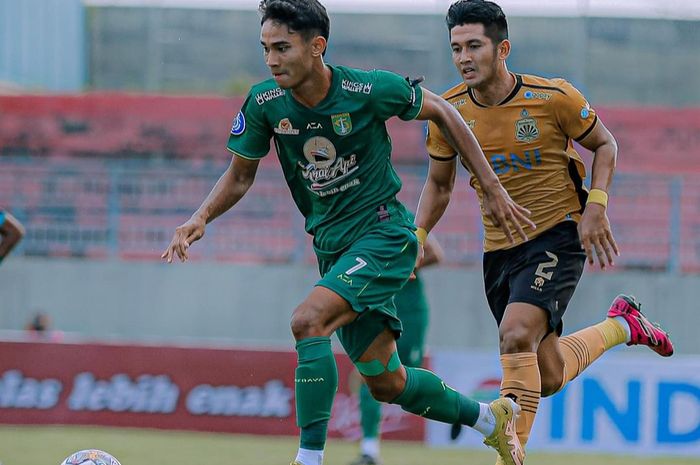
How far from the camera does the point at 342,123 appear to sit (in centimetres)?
584

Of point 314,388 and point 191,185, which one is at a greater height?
point 191,185

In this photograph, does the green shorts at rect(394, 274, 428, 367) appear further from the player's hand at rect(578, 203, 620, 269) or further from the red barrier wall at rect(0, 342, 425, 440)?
the player's hand at rect(578, 203, 620, 269)

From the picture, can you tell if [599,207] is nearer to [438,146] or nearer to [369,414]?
[438,146]

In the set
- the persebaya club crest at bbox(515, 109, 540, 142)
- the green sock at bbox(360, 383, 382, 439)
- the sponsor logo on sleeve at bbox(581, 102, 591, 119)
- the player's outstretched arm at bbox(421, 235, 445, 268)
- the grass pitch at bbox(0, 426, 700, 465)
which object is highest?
the sponsor logo on sleeve at bbox(581, 102, 591, 119)

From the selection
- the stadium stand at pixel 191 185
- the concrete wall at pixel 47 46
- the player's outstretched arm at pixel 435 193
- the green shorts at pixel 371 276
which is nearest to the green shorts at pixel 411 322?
the player's outstretched arm at pixel 435 193

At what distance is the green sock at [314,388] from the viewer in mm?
5473

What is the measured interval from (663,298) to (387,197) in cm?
1158

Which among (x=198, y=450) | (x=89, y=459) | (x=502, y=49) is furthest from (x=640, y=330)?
(x=198, y=450)

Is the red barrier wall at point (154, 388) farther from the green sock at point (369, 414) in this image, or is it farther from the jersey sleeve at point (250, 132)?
the jersey sleeve at point (250, 132)

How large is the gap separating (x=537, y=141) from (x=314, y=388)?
1.95 m

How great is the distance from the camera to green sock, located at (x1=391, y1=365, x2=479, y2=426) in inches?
235

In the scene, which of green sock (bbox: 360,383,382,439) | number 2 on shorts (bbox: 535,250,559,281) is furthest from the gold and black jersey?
green sock (bbox: 360,383,382,439)

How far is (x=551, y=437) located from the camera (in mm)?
10094

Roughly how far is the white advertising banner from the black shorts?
347 cm
